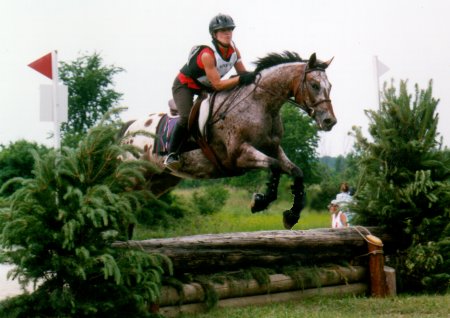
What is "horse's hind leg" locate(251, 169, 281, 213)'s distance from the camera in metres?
6.27

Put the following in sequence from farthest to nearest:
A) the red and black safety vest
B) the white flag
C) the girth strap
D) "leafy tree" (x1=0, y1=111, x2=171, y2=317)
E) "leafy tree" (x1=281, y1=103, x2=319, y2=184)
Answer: "leafy tree" (x1=281, y1=103, x2=319, y2=184)
the white flag
the girth strap
the red and black safety vest
"leafy tree" (x1=0, y1=111, x2=171, y2=317)

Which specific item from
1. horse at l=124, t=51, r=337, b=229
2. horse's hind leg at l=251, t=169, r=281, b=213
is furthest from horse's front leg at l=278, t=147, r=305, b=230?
horse's hind leg at l=251, t=169, r=281, b=213

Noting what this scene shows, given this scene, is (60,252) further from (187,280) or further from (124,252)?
(187,280)

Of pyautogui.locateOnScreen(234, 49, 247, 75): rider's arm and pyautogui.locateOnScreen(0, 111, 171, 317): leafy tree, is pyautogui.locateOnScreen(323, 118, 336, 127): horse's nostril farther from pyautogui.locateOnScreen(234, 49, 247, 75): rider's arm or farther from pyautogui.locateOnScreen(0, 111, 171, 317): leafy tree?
pyautogui.locateOnScreen(0, 111, 171, 317): leafy tree

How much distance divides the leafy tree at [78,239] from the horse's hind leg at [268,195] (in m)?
1.21

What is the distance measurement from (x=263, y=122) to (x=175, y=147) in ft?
2.78

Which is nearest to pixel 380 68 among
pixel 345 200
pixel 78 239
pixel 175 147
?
pixel 345 200

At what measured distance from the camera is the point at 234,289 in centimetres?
652

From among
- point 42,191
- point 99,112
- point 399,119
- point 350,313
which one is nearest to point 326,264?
point 350,313

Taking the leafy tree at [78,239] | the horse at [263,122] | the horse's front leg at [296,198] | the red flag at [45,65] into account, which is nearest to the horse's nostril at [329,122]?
the horse at [263,122]

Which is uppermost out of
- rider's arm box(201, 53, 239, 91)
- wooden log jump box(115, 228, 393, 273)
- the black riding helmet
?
the black riding helmet

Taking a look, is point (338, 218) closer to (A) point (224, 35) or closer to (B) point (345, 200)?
(B) point (345, 200)

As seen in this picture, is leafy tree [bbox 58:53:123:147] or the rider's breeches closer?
the rider's breeches

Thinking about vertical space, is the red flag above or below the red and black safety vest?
above
